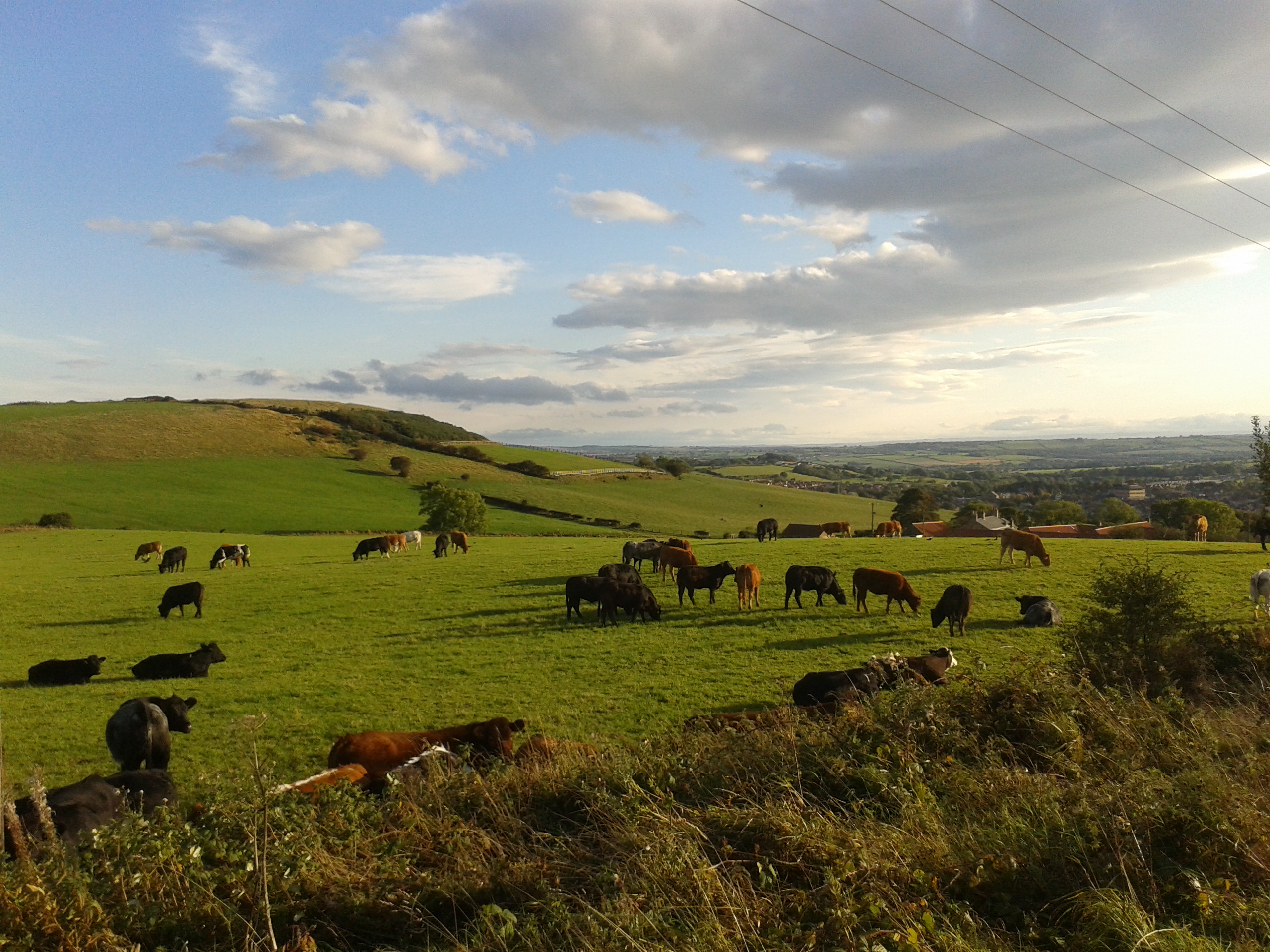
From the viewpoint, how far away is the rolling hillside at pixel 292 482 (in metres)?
64.4

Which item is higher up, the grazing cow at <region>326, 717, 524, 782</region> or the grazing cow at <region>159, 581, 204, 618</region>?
the grazing cow at <region>326, 717, 524, 782</region>

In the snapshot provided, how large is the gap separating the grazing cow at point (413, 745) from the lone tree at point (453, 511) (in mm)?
42298

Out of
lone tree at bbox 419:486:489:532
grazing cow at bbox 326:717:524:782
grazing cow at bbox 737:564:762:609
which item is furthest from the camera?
lone tree at bbox 419:486:489:532

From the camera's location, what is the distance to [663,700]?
511 inches

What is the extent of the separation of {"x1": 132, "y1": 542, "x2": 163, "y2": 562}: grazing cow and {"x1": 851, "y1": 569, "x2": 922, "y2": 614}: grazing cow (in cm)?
3391

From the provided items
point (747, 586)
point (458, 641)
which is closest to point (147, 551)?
point (458, 641)

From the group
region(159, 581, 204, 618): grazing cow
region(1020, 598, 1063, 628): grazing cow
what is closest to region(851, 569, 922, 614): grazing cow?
region(1020, 598, 1063, 628): grazing cow

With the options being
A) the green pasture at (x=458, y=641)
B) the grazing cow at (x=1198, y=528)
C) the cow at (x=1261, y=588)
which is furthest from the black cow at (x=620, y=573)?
the grazing cow at (x=1198, y=528)

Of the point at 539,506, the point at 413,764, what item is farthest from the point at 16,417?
the point at 413,764

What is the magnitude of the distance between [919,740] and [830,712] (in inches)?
118

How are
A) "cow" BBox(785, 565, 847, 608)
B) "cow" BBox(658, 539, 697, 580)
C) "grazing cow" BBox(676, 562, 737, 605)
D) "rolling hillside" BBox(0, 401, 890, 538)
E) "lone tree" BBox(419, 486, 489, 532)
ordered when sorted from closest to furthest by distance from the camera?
"cow" BBox(785, 565, 847, 608) → "grazing cow" BBox(676, 562, 737, 605) → "cow" BBox(658, 539, 697, 580) → "lone tree" BBox(419, 486, 489, 532) → "rolling hillside" BBox(0, 401, 890, 538)

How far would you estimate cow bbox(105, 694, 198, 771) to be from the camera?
412 inches

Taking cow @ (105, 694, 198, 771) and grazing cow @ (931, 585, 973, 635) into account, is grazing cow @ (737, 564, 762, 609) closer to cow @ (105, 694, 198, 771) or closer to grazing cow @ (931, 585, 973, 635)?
grazing cow @ (931, 585, 973, 635)

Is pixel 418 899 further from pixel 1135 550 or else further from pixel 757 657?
pixel 1135 550
